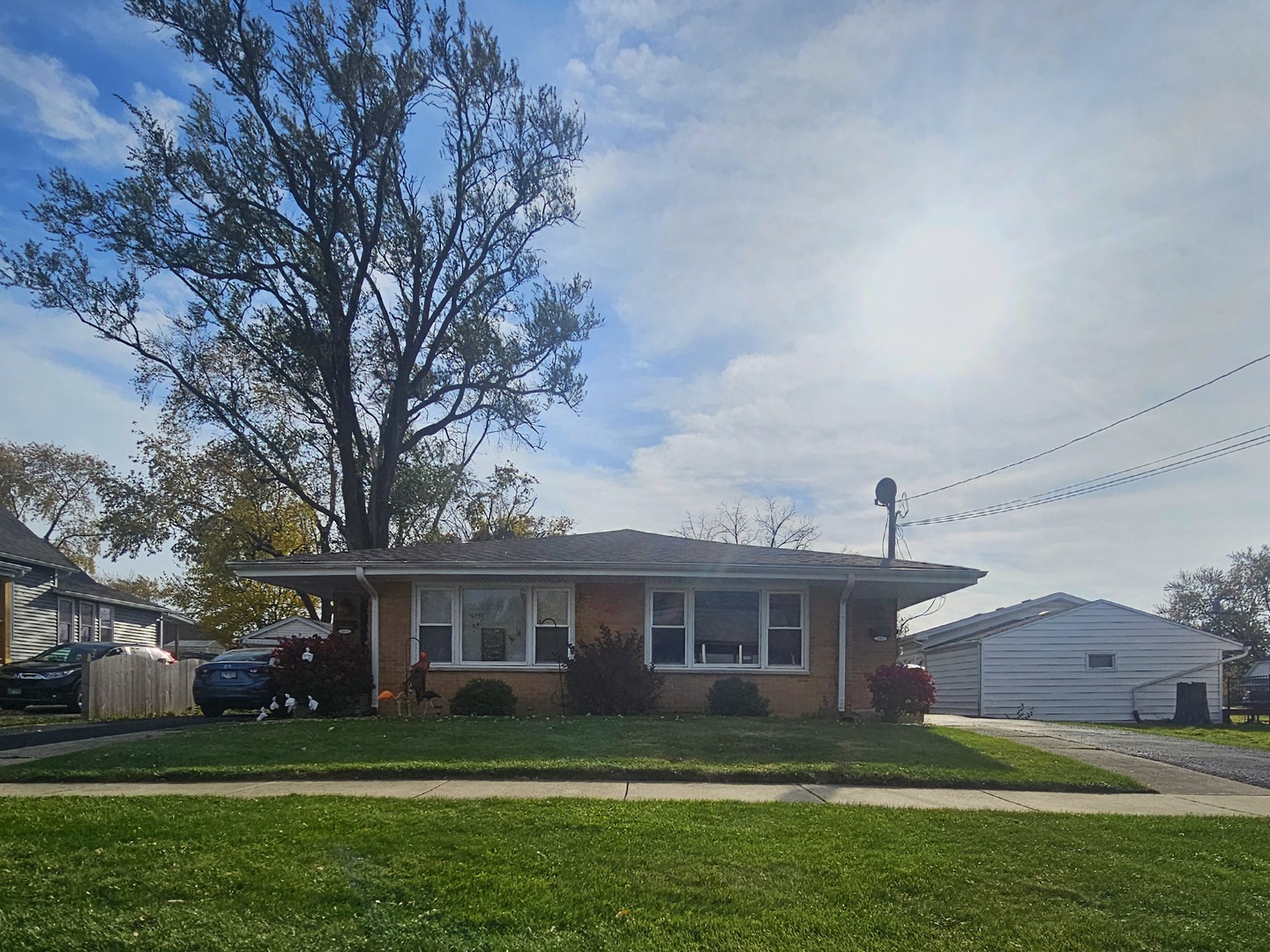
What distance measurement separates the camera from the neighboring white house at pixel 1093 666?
1070 inches

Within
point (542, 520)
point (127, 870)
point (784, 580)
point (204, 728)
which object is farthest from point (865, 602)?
point (542, 520)

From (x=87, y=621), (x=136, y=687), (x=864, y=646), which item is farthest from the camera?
(x=87, y=621)

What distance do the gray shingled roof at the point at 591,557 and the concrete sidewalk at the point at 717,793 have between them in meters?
7.03

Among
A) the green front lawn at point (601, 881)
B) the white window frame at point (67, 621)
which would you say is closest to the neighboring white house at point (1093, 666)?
the green front lawn at point (601, 881)

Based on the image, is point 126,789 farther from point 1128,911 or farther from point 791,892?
point 1128,911

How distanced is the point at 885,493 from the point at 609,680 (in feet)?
24.2

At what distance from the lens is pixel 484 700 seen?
49.3 ft

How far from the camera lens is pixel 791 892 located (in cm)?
476

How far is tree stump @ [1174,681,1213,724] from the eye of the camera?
24891 millimetres

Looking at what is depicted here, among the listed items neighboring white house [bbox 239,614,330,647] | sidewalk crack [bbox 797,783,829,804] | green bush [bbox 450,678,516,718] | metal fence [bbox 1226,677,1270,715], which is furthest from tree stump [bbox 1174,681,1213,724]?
neighboring white house [bbox 239,614,330,647]

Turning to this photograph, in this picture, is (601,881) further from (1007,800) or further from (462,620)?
(462,620)

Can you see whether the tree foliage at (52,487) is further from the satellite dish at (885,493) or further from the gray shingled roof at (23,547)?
the satellite dish at (885,493)

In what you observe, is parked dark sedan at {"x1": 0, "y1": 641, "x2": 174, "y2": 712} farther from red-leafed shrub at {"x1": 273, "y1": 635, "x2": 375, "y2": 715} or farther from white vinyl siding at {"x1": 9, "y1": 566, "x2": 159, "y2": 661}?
red-leafed shrub at {"x1": 273, "y1": 635, "x2": 375, "y2": 715}

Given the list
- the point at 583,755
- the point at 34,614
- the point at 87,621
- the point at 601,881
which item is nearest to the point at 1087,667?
the point at 583,755
